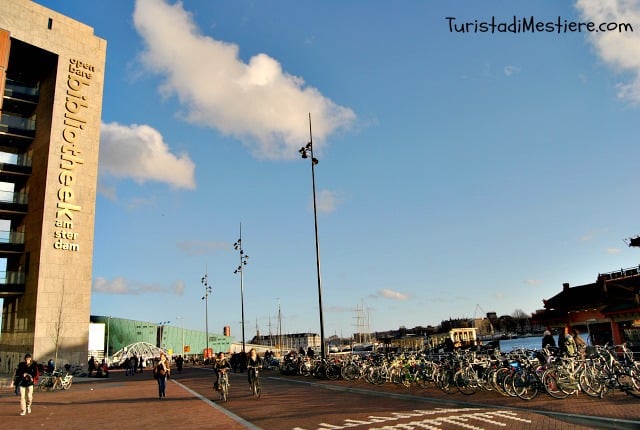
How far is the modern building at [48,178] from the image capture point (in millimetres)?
40500

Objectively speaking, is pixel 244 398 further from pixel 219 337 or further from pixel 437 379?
pixel 219 337

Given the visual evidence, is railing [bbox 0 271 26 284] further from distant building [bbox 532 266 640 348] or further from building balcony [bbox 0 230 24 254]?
distant building [bbox 532 266 640 348]

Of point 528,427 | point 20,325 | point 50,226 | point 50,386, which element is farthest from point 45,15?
point 528,427

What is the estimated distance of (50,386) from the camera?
25.7 metres

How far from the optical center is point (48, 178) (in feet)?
137

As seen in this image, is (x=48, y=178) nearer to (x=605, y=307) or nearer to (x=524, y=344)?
(x=605, y=307)

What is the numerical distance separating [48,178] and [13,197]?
15.0 ft

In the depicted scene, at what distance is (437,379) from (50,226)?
1493 inches

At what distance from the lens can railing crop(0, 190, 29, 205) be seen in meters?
43.0

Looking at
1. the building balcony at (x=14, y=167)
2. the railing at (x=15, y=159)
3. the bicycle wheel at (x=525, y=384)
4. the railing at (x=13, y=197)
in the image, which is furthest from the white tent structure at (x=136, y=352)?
the bicycle wheel at (x=525, y=384)

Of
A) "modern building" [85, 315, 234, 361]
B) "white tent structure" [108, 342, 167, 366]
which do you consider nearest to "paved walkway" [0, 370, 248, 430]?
"modern building" [85, 315, 234, 361]

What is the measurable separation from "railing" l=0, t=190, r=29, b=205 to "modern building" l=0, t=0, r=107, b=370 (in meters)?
0.09

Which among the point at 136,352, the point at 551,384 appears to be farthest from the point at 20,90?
the point at 551,384

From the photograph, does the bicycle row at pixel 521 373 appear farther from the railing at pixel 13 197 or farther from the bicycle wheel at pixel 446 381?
the railing at pixel 13 197
